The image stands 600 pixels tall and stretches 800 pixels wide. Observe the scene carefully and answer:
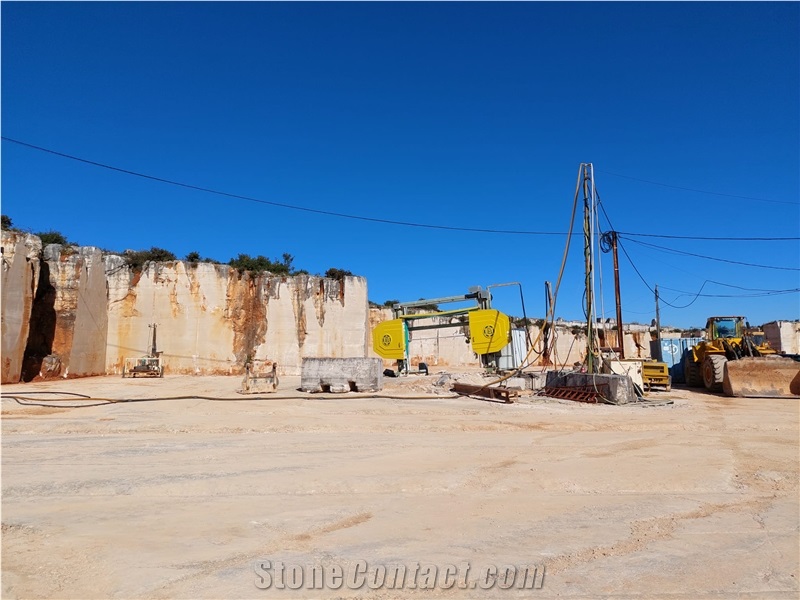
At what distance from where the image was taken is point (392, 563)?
3.38 meters

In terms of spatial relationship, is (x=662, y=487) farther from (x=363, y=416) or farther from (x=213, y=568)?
(x=363, y=416)

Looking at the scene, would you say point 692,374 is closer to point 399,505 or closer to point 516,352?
point 516,352

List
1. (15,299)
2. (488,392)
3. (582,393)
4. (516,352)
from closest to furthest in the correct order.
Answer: (582,393), (488,392), (15,299), (516,352)

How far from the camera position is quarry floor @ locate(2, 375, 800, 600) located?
320cm

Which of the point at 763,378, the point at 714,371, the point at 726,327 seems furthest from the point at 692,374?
the point at 763,378

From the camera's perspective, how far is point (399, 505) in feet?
15.3

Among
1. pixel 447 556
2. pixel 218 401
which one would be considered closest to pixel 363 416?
pixel 218 401

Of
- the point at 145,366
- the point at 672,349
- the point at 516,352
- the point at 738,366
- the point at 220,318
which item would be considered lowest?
the point at 738,366

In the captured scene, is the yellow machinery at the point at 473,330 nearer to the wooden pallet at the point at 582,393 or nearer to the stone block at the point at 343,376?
the wooden pallet at the point at 582,393

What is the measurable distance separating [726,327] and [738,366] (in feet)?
16.7

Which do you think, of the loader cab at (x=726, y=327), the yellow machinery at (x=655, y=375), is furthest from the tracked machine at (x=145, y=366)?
the loader cab at (x=726, y=327)

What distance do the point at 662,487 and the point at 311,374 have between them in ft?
35.1

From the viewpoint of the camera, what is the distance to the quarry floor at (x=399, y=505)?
3201mm

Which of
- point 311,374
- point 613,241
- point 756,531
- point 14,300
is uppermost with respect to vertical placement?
point 613,241
